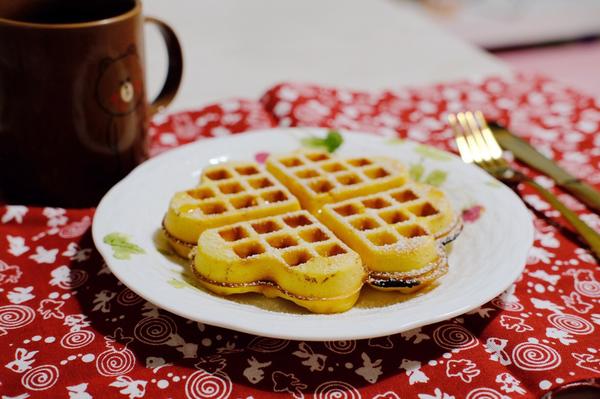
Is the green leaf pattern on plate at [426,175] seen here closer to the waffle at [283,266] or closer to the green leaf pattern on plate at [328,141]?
the green leaf pattern on plate at [328,141]

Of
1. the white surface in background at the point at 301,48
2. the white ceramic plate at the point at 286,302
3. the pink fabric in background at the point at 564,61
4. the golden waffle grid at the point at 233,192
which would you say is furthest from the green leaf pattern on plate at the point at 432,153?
the pink fabric in background at the point at 564,61

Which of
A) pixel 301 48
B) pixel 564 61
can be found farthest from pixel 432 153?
pixel 564 61

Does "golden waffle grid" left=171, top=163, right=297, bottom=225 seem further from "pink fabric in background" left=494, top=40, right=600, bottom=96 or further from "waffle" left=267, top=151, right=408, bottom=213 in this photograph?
"pink fabric in background" left=494, top=40, right=600, bottom=96

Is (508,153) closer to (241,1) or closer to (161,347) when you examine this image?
(161,347)

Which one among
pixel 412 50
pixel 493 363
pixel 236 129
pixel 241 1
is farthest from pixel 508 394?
pixel 241 1

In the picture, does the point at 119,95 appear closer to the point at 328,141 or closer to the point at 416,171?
the point at 328,141

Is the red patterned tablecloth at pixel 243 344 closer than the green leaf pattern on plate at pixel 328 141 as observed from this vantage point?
Yes
